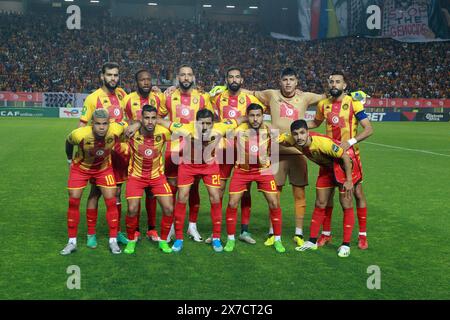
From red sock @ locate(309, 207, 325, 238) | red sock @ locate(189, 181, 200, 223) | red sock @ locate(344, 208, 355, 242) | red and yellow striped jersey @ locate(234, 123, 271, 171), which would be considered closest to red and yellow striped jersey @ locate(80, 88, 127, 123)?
red sock @ locate(189, 181, 200, 223)

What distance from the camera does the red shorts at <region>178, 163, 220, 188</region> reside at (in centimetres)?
685

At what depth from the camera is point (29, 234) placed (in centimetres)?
726

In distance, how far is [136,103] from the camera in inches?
289

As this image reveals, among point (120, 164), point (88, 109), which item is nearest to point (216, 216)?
point (120, 164)

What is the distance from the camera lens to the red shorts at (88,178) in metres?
6.54

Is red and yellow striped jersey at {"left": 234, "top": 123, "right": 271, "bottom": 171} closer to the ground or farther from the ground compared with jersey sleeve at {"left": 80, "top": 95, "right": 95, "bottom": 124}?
closer to the ground

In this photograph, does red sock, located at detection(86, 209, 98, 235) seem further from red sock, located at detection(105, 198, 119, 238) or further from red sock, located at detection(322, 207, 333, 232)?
red sock, located at detection(322, 207, 333, 232)

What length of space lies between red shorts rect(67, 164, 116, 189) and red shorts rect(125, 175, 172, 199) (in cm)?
21

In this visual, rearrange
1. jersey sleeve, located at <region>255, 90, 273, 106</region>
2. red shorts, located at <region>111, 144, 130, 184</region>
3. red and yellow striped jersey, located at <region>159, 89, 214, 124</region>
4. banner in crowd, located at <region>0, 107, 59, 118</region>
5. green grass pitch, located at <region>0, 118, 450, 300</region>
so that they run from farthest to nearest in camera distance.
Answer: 1. banner in crowd, located at <region>0, 107, 59, 118</region>
2. jersey sleeve, located at <region>255, 90, 273, 106</region>
3. red and yellow striped jersey, located at <region>159, 89, 214, 124</region>
4. red shorts, located at <region>111, 144, 130, 184</region>
5. green grass pitch, located at <region>0, 118, 450, 300</region>

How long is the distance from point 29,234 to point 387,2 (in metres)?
32.8

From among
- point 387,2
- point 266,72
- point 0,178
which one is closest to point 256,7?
point 266,72

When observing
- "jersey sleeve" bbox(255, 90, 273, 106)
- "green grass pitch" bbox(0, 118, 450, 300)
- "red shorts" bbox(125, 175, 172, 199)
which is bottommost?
"green grass pitch" bbox(0, 118, 450, 300)

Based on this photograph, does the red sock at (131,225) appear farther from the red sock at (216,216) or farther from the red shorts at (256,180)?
the red shorts at (256,180)
